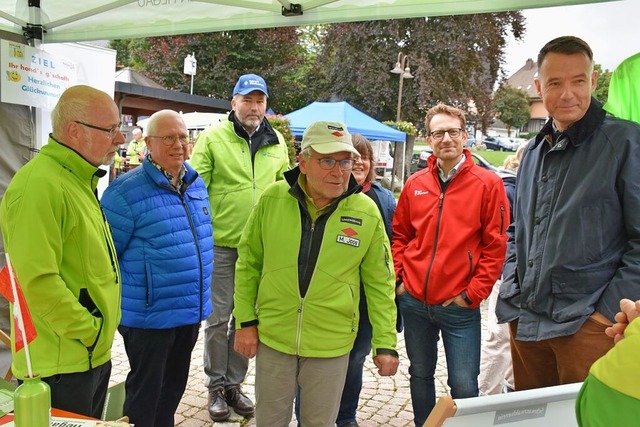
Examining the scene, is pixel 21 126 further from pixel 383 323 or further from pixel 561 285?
pixel 561 285

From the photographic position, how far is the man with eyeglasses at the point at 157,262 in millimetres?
2639

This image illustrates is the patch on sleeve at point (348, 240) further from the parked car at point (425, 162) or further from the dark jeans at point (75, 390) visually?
the dark jeans at point (75, 390)

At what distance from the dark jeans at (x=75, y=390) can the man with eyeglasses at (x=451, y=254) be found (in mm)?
1659

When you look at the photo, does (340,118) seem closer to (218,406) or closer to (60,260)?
(218,406)

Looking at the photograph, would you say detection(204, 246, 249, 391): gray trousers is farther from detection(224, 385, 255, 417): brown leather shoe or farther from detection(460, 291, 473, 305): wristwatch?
detection(460, 291, 473, 305): wristwatch

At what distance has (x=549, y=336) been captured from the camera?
7.09 ft

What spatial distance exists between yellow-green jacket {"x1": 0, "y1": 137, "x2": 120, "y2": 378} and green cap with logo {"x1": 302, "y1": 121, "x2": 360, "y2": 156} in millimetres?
968

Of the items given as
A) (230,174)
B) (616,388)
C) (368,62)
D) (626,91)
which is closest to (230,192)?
A: (230,174)

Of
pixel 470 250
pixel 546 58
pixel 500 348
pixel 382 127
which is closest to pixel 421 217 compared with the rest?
pixel 470 250

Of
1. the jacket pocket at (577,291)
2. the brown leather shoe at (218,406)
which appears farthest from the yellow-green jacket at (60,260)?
the jacket pocket at (577,291)

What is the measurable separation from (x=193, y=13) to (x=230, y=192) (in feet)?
3.91

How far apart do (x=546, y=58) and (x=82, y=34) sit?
9.95ft

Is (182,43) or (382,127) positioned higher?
(182,43)

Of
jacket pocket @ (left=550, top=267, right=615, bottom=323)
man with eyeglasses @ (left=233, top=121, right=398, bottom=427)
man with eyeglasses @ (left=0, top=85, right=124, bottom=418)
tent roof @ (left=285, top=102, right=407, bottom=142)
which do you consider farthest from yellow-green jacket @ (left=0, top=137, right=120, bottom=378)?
tent roof @ (left=285, top=102, right=407, bottom=142)
